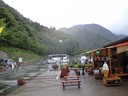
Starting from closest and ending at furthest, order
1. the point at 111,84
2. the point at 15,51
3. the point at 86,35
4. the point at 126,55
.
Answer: the point at 111,84, the point at 126,55, the point at 15,51, the point at 86,35

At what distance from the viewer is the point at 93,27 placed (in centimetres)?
19588

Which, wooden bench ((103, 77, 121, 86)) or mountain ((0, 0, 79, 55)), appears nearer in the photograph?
wooden bench ((103, 77, 121, 86))

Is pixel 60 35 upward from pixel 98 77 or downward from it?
upward

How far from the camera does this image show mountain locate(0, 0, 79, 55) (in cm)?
6909

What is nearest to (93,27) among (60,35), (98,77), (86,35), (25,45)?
(86,35)

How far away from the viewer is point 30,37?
8681 cm

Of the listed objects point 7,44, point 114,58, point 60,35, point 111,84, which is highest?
point 60,35

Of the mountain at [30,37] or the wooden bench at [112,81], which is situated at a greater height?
the mountain at [30,37]

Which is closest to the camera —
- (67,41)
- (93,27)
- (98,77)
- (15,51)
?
(98,77)

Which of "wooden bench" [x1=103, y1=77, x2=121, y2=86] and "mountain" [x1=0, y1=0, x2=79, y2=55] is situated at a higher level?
"mountain" [x1=0, y1=0, x2=79, y2=55]

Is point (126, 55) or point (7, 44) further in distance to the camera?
point (7, 44)

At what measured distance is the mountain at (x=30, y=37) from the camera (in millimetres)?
69088

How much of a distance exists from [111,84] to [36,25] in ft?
306

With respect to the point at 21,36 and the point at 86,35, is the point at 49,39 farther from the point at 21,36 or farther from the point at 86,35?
the point at 86,35
